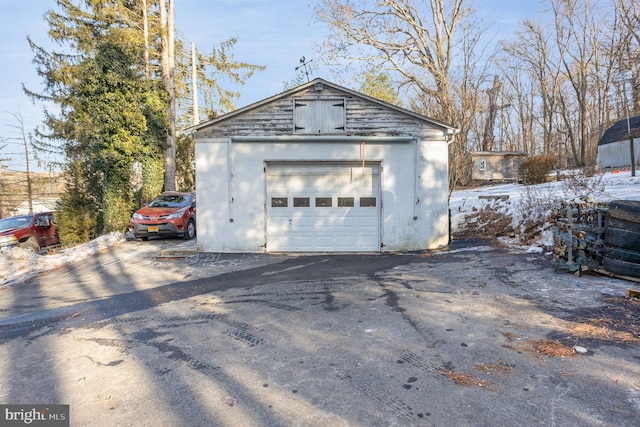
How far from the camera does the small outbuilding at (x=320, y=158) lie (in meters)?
10.4

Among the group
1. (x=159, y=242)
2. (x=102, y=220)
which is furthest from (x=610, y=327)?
(x=102, y=220)

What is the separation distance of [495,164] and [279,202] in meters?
28.6

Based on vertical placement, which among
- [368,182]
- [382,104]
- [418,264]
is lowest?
[418,264]

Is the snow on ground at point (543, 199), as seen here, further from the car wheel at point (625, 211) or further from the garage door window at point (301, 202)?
the garage door window at point (301, 202)

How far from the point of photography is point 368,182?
1065 cm

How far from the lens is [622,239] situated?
6.12 meters

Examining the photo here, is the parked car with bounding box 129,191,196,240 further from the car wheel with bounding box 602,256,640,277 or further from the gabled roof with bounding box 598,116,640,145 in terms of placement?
the gabled roof with bounding box 598,116,640,145

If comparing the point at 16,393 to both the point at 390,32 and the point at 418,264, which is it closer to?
the point at 418,264

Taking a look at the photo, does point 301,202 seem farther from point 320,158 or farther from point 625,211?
point 625,211

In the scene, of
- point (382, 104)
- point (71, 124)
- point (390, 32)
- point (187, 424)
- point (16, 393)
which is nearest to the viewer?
point (187, 424)

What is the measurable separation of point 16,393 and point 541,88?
43817 millimetres

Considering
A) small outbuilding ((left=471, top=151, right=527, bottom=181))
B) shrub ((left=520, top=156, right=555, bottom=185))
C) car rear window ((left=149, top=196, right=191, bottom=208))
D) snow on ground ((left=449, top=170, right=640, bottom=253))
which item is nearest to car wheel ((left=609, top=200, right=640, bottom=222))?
snow on ground ((left=449, top=170, right=640, bottom=253))

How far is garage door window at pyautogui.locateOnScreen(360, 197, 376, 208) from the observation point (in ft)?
34.8

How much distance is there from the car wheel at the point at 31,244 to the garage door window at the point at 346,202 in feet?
35.4
